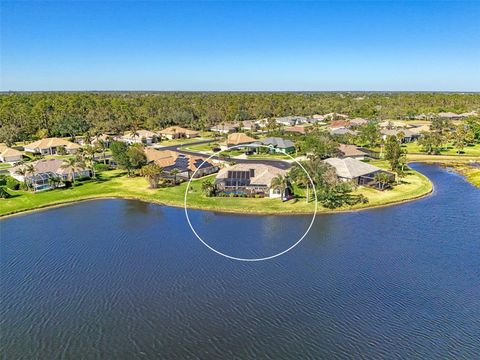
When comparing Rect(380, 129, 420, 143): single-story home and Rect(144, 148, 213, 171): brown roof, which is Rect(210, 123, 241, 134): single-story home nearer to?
Rect(380, 129, 420, 143): single-story home

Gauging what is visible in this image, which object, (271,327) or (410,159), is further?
(410,159)

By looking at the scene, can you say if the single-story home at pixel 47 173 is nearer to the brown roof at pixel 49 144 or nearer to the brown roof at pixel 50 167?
the brown roof at pixel 50 167

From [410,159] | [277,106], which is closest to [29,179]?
[410,159]

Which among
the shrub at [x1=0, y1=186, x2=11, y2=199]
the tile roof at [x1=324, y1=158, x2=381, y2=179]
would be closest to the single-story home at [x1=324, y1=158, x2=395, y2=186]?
the tile roof at [x1=324, y1=158, x2=381, y2=179]

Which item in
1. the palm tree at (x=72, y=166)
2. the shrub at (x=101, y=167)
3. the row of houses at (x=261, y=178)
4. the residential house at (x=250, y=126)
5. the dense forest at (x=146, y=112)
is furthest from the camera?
the residential house at (x=250, y=126)

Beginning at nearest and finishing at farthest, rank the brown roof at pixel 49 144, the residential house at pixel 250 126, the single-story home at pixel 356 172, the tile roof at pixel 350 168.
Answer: the single-story home at pixel 356 172
the tile roof at pixel 350 168
the brown roof at pixel 49 144
the residential house at pixel 250 126

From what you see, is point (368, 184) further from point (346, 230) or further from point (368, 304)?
point (368, 304)

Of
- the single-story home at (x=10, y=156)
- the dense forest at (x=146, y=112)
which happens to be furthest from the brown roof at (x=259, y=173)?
the dense forest at (x=146, y=112)
